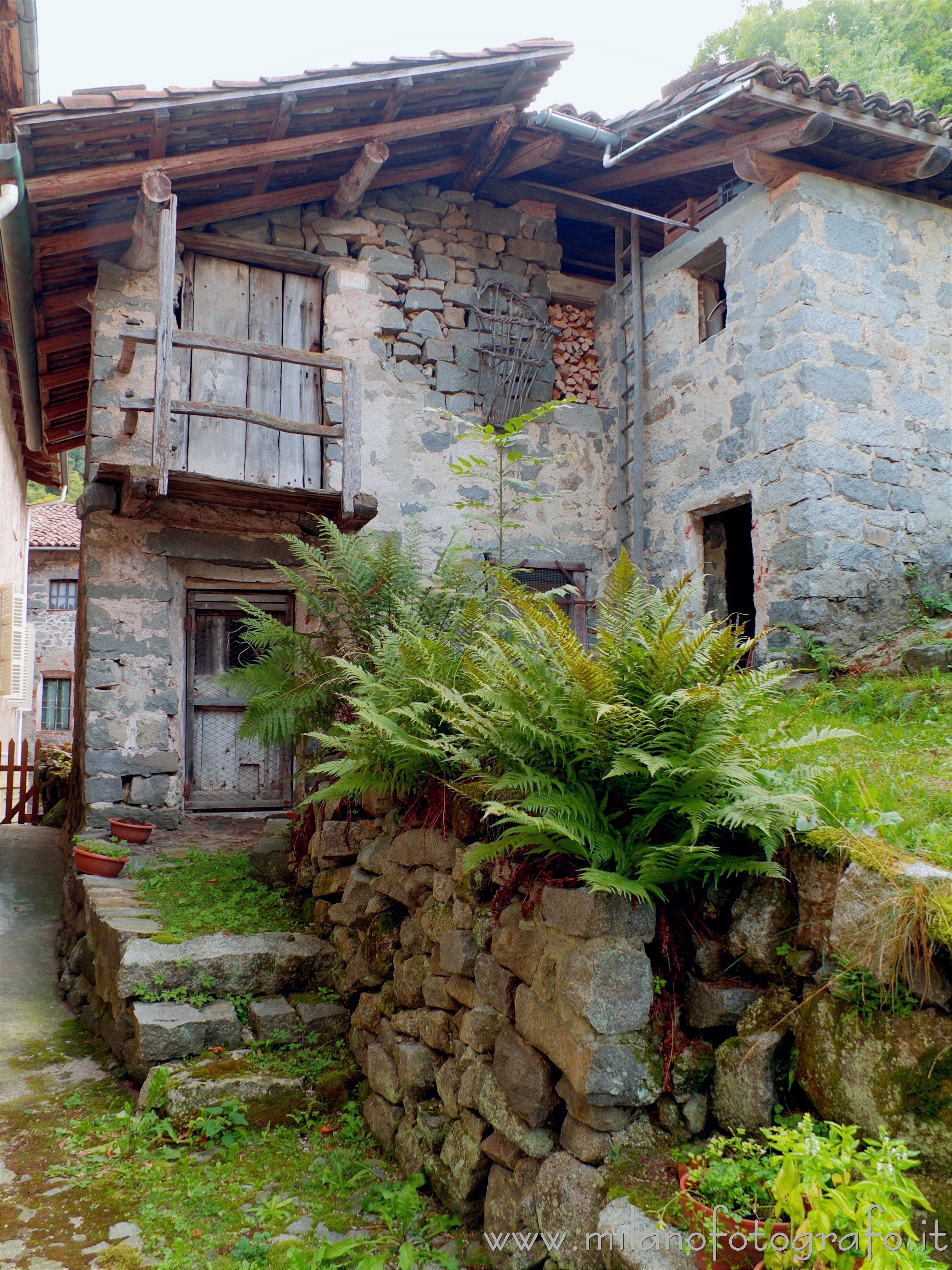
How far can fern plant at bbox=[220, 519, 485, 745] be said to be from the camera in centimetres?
456

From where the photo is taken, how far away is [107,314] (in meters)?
6.21

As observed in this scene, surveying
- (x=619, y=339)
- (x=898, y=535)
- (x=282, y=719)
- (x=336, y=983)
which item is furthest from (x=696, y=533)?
(x=336, y=983)

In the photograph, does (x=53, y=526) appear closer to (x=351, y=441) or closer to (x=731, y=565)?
(x=351, y=441)

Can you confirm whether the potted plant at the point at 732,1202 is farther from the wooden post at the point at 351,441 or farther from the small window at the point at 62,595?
the small window at the point at 62,595

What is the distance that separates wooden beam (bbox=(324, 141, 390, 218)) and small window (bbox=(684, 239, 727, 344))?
2496mm

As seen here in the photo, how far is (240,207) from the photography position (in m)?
6.56

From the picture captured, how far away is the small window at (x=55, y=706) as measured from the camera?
18.2m

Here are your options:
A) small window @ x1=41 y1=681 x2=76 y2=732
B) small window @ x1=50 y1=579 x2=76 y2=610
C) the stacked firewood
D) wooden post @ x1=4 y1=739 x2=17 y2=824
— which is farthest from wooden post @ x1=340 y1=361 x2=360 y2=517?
small window @ x1=41 y1=681 x2=76 y2=732

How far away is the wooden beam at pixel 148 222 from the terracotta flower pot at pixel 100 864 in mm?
3950

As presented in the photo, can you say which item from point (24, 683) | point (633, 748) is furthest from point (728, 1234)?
point (24, 683)

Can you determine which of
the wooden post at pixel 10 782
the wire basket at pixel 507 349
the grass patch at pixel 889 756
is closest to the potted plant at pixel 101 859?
the grass patch at pixel 889 756

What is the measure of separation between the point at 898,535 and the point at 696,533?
1424 millimetres

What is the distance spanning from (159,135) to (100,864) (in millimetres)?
4504

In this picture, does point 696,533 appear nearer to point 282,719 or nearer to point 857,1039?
point 282,719
